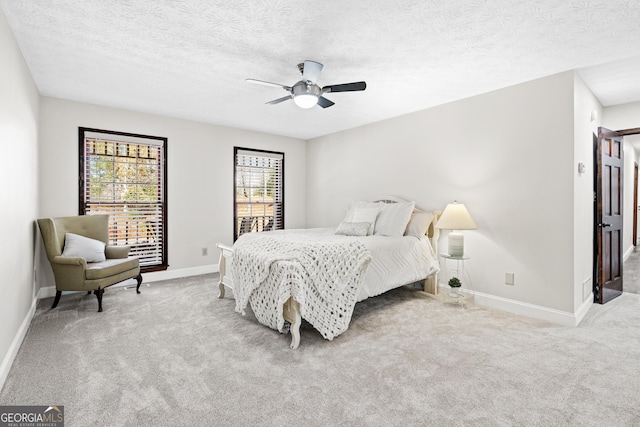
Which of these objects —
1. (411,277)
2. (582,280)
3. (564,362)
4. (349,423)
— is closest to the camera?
(349,423)

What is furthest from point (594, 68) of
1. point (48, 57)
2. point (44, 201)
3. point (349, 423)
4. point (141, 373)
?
point (44, 201)

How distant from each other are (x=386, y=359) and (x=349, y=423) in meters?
0.79

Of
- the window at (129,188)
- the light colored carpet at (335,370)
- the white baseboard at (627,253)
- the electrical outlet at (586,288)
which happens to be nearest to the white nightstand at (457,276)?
the light colored carpet at (335,370)

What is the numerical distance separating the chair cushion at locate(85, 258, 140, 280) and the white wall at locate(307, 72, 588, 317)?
369cm

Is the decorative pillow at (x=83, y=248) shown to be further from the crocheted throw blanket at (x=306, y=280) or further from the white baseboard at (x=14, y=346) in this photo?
the crocheted throw blanket at (x=306, y=280)

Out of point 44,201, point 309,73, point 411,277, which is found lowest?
point 411,277

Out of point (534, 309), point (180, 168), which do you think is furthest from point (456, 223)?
point (180, 168)

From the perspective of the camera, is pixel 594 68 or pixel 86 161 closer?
A: pixel 594 68

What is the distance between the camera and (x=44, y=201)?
402cm

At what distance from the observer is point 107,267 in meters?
3.58

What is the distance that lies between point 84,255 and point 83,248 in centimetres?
9

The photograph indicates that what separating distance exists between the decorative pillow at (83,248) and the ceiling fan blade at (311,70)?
130 inches

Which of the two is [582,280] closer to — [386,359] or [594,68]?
[594,68]

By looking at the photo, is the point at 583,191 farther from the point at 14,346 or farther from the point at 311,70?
the point at 14,346
